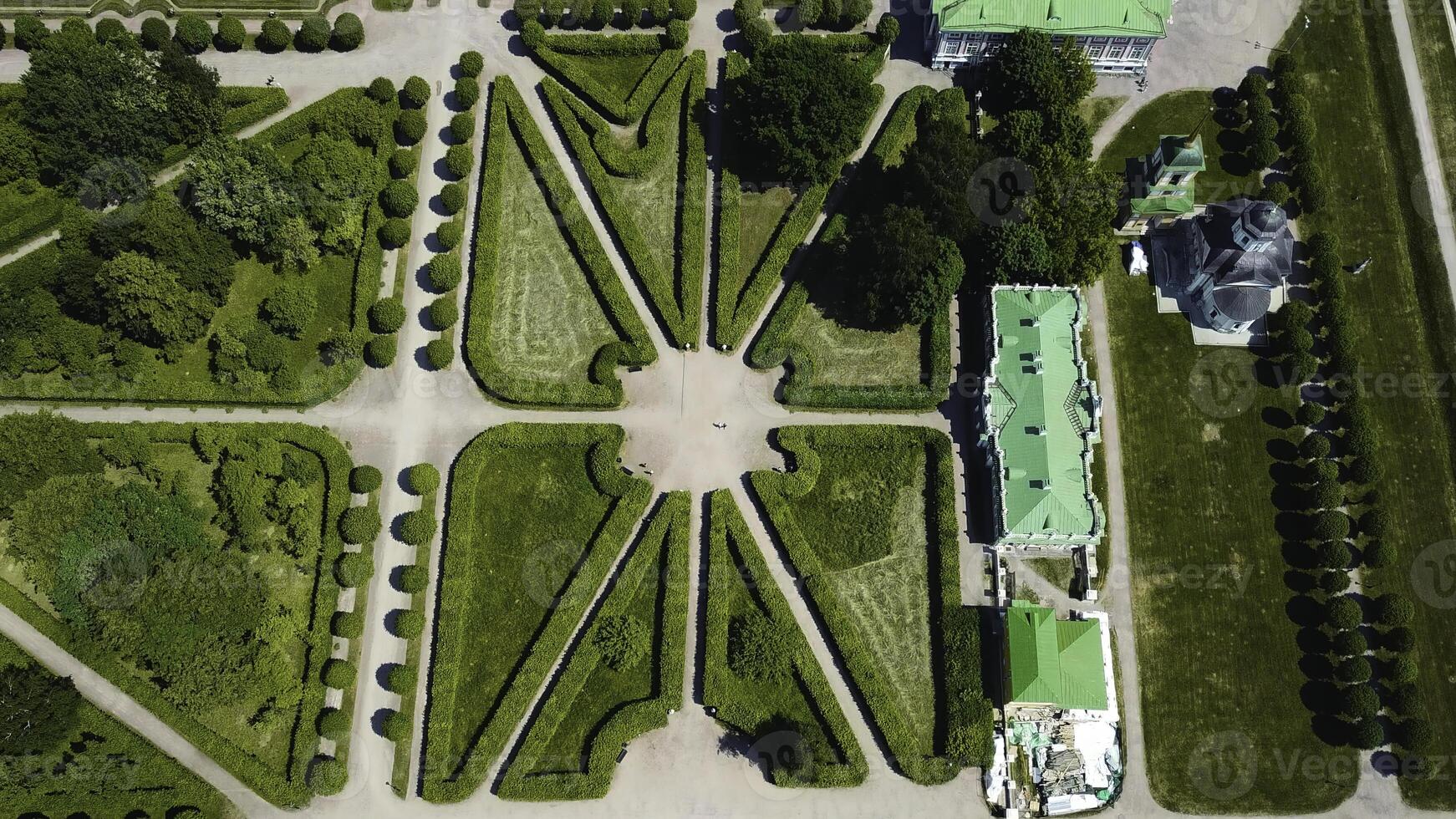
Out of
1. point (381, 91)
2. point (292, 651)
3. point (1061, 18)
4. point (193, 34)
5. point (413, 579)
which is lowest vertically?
point (292, 651)

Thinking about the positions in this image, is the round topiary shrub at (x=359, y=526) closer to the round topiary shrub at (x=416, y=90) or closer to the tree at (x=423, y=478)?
the tree at (x=423, y=478)

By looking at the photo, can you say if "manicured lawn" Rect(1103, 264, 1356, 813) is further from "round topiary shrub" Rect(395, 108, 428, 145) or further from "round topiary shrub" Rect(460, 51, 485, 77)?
"round topiary shrub" Rect(395, 108, 428, 145)

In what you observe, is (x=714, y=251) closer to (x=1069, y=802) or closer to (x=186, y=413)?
(x=186, y=413)

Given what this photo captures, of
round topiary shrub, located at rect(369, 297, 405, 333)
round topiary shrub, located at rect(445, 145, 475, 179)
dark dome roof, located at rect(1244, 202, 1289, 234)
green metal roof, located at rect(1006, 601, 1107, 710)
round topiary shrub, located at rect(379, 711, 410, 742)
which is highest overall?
round topiary shrub, located at rect(445, 145, 475, 179)

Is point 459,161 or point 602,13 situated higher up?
point 602,13

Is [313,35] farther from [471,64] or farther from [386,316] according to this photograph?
[386,316]

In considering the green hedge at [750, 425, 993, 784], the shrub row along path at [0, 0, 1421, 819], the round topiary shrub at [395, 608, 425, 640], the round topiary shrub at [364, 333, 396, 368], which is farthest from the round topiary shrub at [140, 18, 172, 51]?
the green hedge at [750, 425, 993, 784]

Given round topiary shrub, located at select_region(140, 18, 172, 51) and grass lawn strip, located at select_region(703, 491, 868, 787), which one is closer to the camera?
grass lawn strip, located at select_region(703, 491, 868, 787)

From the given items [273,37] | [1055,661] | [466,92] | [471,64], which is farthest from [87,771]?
[1055,661]
